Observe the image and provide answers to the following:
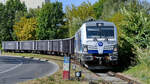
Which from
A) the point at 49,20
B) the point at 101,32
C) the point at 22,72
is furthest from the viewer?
the point at 49,20

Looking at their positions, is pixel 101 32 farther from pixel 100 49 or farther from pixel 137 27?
pixel 137 27

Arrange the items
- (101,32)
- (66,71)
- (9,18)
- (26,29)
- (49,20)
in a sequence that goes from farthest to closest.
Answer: (9,18) → (49,20) → (26,29) → (101,32) → (66,71)

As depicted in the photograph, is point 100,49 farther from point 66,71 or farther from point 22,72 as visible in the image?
point 22,72

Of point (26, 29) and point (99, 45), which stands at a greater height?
point (26, 29)

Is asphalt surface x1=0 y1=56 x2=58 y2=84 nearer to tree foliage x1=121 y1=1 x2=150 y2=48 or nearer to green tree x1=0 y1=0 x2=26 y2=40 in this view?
Result: tree foliage x1=121 y1=1 x2=150 y2=48

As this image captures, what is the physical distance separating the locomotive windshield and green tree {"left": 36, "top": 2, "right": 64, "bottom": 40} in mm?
51014

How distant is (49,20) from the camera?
73.7 metres

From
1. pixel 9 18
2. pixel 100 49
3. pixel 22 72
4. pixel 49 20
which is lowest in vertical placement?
pixel 22 72

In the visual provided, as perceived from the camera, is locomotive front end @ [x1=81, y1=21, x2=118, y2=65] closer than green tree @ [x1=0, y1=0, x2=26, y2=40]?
Yes

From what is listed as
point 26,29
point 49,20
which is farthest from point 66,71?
point 26,29

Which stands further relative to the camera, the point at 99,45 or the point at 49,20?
the point at 49,20

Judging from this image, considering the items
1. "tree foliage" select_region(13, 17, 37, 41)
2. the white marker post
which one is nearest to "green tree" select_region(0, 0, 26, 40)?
"tree foliage" select_region(13, 17, 37, 41)

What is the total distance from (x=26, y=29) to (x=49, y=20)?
20.2 feet

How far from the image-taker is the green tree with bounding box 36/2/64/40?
72.9m
